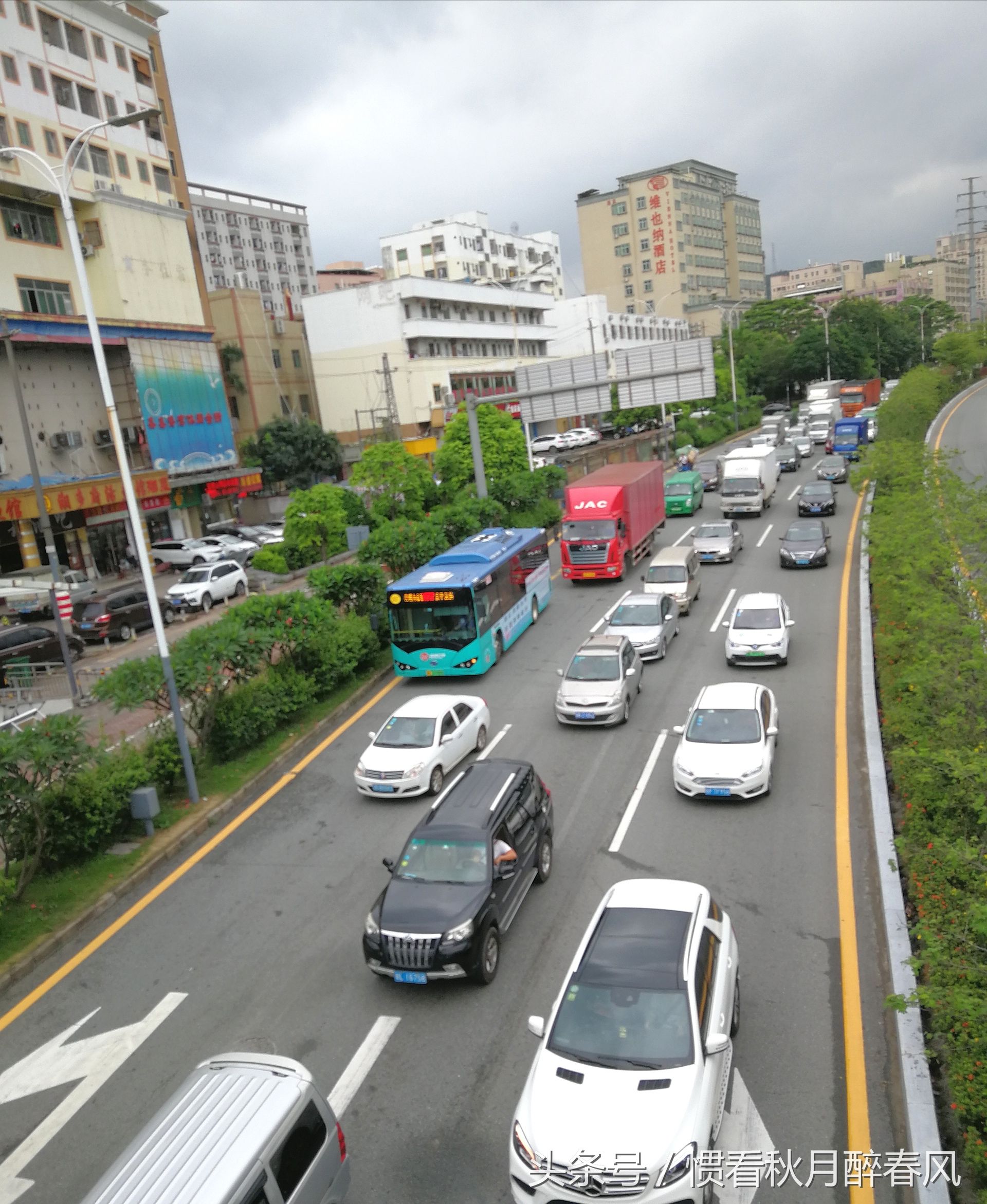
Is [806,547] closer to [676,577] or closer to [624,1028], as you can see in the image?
[676,577]

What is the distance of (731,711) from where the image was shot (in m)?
16.0

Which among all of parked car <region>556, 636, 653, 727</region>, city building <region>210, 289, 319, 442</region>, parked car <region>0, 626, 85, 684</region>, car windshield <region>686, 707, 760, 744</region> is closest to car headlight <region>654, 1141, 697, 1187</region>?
car windshield <region>686, 707, 760, 744</region>

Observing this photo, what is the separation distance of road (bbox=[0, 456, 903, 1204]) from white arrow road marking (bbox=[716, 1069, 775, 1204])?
98 mm

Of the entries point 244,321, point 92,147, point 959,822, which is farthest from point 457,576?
point 244,321

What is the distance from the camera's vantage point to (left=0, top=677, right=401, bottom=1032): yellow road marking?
37.6 ft

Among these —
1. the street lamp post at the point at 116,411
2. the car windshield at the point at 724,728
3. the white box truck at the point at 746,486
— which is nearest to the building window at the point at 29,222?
the street lamp post at the point at 116,411

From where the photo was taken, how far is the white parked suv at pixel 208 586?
34125mm

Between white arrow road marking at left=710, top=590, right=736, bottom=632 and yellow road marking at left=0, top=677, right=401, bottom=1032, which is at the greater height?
yellow road marking at left=0, top=677, right=401, bottom=1032

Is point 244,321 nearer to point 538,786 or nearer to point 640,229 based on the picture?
point 538,786

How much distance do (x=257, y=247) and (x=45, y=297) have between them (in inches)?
2057

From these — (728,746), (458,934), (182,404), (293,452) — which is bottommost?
(728,746)

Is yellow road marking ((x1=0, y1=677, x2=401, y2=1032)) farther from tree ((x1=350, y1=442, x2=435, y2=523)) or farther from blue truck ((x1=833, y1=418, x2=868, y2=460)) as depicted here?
blue truck ((x1=833, y1=418, x2=868, y2=460))

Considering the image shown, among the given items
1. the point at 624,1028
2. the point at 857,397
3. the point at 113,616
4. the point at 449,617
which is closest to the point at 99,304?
the point at 113,616

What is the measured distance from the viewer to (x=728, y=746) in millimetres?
15484
